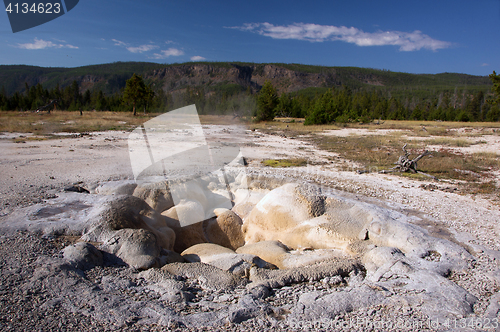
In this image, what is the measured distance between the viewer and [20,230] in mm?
3295

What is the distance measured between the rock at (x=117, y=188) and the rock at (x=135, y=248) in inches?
79.6

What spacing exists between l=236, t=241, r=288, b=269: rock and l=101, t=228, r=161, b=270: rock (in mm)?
1311

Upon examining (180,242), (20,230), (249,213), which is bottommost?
(180,242)

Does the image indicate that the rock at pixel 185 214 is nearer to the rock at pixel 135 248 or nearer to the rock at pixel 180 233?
the rock at pixel 180 233

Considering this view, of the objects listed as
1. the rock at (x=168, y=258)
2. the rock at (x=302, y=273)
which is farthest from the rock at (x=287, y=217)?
the rock at (x=168, y=258)

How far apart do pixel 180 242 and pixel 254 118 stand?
3700cm

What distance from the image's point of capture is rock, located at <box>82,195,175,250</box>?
3514 mm

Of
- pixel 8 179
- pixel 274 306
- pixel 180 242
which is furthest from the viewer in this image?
pixel 8 179

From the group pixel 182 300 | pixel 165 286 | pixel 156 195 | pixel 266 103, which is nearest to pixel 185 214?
pixel 156 195

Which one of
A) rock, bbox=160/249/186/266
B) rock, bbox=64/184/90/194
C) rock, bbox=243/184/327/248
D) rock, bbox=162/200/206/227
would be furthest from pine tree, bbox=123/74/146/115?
rock, bbox=160/249/186/266

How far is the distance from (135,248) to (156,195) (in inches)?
83.3

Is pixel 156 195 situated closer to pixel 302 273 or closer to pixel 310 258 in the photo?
pixel 310 258

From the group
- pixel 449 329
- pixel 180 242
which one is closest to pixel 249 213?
pixel 180 242

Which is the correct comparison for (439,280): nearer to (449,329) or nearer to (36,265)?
(449,329)
